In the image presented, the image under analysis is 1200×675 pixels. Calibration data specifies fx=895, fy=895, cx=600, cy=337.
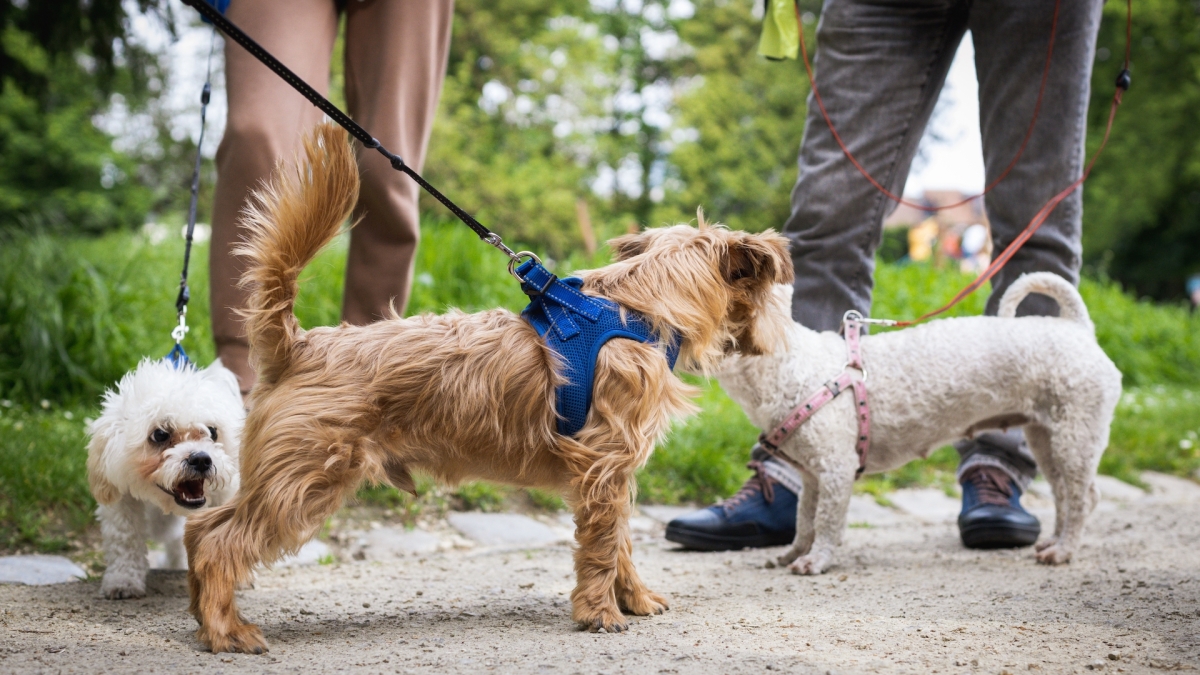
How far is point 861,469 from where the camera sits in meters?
3.50

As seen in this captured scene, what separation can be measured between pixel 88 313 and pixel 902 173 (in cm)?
484

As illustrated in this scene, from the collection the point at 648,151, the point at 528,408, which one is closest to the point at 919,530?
the point at 528,408

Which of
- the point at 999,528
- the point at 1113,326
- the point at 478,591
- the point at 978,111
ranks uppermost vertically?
the point at 978,111

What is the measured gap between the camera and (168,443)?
2.79m

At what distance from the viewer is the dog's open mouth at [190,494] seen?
2.76 metres

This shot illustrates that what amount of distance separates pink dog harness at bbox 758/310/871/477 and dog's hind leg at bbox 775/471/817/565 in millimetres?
101

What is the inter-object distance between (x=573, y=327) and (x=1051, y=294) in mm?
2124

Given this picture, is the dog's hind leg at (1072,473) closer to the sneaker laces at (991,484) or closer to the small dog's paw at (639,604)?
the sneaker laces at (991,484)

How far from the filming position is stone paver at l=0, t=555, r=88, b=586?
2949 mm

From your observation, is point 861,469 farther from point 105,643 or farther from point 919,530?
point 105,643

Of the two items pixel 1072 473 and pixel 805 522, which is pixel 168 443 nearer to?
pixel 805 522

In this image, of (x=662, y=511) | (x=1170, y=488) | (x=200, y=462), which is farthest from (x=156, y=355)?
(x=1170, y=488)

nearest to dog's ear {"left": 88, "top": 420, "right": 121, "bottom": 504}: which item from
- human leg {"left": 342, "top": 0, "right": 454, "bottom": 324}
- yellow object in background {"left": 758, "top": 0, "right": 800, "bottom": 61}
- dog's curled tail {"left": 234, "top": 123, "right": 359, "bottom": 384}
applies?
dog's curled tail {"left": 234, "top": 123, "right": 359, "bottom": 384}

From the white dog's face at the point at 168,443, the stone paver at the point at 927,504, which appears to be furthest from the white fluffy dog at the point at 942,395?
the white dog's face at the point at 168,443
